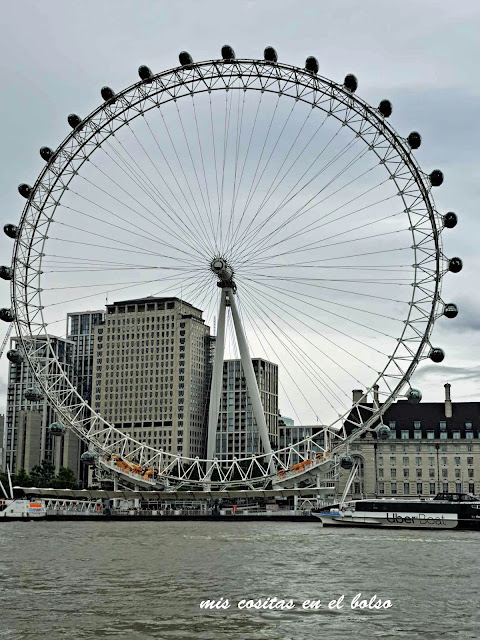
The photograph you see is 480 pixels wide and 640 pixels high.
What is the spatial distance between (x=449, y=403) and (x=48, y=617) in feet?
386

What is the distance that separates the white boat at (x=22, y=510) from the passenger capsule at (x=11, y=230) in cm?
3609

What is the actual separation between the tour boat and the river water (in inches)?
1061

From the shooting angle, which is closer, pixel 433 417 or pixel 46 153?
pixel 46 153

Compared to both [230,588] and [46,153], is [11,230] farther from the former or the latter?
[230,588]

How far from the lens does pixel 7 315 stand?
92.6m

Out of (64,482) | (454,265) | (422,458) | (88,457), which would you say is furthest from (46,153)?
(64,482)

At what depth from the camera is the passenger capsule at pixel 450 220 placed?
8312 cm

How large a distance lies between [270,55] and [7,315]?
36927mm

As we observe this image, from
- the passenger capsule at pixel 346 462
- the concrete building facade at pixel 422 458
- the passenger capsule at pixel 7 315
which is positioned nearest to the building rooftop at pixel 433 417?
the concrete building facade at pixel 422 458

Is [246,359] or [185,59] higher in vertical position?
[185,59]

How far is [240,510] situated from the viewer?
126 m

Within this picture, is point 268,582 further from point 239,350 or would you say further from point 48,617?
point 239,350

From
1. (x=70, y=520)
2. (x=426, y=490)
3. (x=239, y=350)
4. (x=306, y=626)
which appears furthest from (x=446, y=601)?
(x=426, y=490)

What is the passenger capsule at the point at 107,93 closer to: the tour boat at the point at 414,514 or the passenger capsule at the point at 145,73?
the passenger capsule at the point at 145,73
